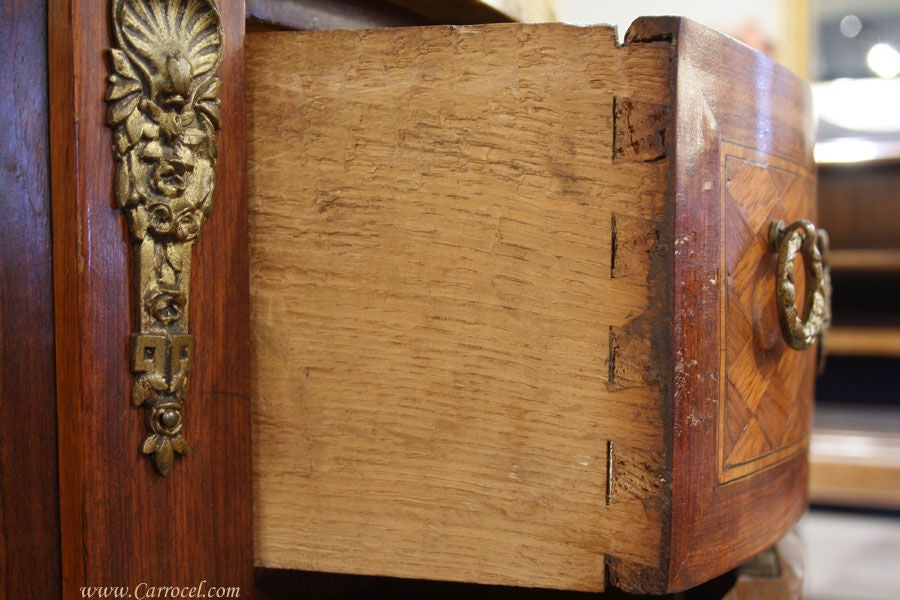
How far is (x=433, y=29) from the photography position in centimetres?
58

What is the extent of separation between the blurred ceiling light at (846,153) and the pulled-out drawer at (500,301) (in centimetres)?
135

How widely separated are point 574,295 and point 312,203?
0.61 feet

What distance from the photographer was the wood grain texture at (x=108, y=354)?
51 cm

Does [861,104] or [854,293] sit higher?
[861,104]

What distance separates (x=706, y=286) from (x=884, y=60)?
207cm

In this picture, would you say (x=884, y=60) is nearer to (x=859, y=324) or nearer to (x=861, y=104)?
(x=861, y=104)

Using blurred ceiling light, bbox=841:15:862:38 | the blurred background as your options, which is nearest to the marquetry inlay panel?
the blurred background

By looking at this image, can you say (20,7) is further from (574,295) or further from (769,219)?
(769,219)

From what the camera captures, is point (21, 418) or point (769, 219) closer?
point (21, 418)

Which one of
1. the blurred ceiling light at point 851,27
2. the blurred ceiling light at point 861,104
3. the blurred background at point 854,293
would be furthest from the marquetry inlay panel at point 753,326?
the blurred ceiling light at point 851,27

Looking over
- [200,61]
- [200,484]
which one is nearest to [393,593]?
[200,484]

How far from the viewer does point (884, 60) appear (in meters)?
2.31

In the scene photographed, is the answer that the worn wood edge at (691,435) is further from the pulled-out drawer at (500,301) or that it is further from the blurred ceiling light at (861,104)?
the blurred ceiling light at (861,104)
